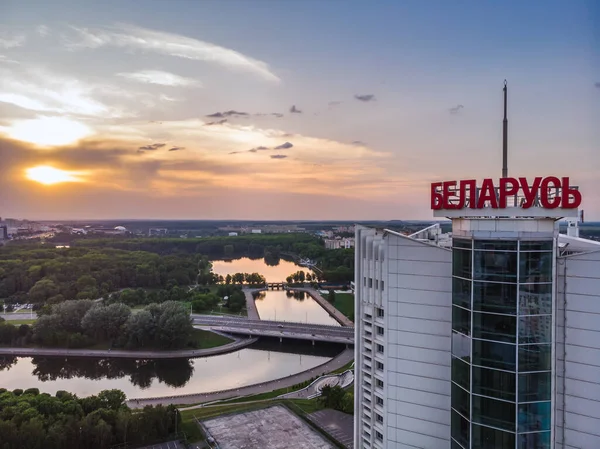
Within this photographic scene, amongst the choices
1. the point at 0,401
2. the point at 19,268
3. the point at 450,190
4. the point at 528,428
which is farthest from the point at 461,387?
the point at 19,268

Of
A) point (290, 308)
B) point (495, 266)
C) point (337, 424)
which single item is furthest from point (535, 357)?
point (290, 308)

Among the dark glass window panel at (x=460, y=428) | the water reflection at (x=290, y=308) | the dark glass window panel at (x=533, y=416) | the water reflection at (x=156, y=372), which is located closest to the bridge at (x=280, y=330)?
the water reflection at (x=156, y=372)

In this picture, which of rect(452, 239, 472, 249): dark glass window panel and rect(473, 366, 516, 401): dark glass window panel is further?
rect(452, 239, 472, 249): dark glass window panel

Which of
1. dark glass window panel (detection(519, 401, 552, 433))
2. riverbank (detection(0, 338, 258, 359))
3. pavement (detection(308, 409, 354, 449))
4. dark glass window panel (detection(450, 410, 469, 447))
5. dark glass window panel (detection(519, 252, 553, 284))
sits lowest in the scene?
riverbank (detection(0, 338, 258, 359))

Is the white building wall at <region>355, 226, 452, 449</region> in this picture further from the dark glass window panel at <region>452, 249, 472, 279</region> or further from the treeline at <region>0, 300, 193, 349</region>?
the treeline at <region>0, 300, 193, 349</region>

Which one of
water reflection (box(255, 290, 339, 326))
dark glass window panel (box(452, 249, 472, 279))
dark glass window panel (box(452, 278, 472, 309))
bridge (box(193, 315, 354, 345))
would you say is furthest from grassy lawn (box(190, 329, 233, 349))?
dark glass window panel (box(452, 249, 472, 279))

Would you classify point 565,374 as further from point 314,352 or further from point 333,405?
point 314,352

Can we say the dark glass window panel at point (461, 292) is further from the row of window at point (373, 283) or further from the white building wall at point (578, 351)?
the row of window at point (373, 283)
